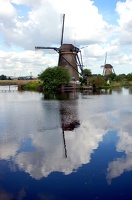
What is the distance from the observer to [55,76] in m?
59.0

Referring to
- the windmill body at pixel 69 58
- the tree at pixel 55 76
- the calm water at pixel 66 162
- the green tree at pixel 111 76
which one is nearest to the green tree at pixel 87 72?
the green tree at pixel 111 76

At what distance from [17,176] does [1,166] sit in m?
1.18

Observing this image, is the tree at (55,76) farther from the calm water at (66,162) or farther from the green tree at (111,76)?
the calm water at (66,162)

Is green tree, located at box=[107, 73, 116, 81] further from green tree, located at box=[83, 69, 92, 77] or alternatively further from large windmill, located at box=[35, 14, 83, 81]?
large windmill, located at box=[35, 14, 83, 81]

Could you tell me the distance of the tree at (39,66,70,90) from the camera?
5850 cm

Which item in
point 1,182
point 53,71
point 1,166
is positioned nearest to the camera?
point 1,182

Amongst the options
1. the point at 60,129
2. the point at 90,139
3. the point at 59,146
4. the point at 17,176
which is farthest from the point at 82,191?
the point at 60,129

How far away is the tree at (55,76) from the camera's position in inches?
2303

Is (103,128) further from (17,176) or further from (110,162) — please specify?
(17,176)

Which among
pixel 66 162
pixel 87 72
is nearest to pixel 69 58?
pixel 87 72

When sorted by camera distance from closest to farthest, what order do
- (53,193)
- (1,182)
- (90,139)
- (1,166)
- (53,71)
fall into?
1. (53,193)
2. (1,182)
3. (1,166)
4. (90,139)
5. (53,71)

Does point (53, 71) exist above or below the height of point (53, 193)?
above

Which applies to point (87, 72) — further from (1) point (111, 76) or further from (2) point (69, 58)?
(2) point (69, 58)

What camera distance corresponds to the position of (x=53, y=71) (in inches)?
2339
